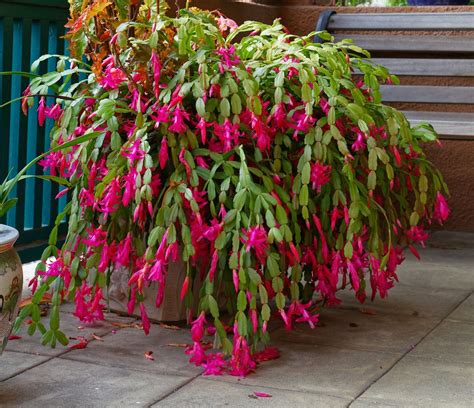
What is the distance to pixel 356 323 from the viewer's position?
3373mm

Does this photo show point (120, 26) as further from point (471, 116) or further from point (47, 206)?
point (471, 116)

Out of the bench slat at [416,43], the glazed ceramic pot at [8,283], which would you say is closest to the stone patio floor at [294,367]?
the glazed ceramic pot at [8,283]

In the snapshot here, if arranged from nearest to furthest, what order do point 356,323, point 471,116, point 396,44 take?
point 356,323, point 471,116, point 396,44

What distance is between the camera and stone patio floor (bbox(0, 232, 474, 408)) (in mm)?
2572

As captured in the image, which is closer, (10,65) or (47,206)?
(10,65)

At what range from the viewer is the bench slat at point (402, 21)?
4.85 metres

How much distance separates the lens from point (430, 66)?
191 inches

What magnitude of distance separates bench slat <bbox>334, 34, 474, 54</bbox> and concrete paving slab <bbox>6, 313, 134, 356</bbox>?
2.29 m

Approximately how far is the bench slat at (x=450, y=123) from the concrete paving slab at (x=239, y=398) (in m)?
1.99

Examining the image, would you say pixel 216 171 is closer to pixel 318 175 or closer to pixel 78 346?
pixel 318 175

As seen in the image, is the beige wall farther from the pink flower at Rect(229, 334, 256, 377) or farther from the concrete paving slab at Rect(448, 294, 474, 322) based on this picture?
the pink flower at Rect(229, 334, 256, 377)

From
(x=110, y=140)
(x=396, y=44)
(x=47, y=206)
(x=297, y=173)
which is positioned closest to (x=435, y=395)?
(x=297, y=173)

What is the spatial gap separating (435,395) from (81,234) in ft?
3.70

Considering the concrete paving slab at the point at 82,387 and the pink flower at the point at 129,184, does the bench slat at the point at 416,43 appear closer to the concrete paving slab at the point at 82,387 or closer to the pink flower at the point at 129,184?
the pink flower at the point at 129,184
